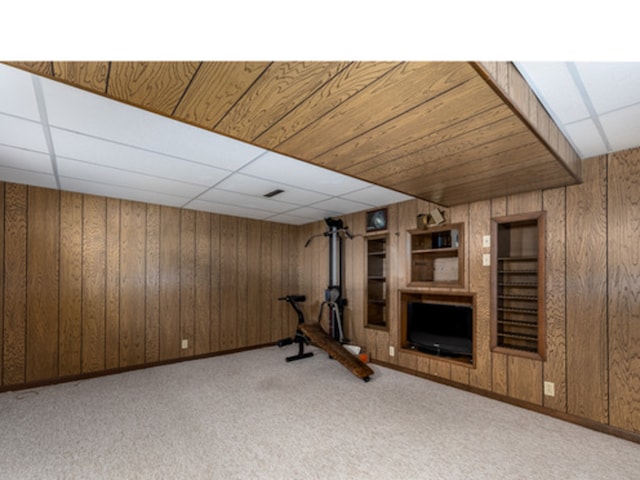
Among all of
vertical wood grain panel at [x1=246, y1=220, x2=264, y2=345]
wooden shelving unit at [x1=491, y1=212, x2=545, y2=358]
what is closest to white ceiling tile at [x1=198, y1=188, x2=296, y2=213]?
vertical wood grain panel at [x1=246, y1=220, x2=264, y2=345]

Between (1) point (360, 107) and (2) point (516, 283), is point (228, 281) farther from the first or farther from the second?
(1) point (360, 107)

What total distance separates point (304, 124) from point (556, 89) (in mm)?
1476

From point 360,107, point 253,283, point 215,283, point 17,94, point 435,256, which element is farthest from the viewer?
point 253,283

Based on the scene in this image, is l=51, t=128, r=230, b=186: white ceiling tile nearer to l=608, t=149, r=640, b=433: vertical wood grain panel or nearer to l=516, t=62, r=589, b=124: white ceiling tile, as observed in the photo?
l=516, t=62, r=589, b=124: white ceiling tile

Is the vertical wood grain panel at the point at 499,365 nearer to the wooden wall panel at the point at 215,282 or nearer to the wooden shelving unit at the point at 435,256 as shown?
the wooden shelving unit at the point at 435,256

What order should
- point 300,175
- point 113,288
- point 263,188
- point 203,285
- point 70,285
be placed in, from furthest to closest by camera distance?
1. point 203,285
2. point 113,288
3. point 70,285
4. point 263,188
5. point 300,175

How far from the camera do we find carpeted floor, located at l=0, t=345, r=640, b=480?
220 centimetres

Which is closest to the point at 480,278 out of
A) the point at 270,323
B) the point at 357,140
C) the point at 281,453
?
the point at 357,140

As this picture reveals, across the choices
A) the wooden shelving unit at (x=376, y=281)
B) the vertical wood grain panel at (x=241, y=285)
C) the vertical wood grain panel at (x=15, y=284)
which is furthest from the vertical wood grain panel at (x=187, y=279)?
the wooden shelving unit at (x=376, y=281)

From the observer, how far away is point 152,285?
4621 millimetres

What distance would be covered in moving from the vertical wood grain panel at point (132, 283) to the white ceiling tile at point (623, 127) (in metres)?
5.20

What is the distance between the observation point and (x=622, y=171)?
2697mm

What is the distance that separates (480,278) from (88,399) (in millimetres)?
4470

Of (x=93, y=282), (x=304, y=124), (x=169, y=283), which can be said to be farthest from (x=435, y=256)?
(x=93, y=282)
